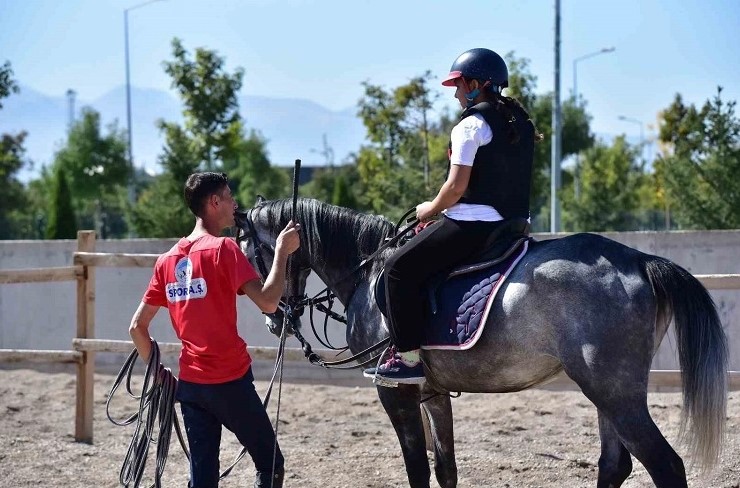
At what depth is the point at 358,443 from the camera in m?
7.79

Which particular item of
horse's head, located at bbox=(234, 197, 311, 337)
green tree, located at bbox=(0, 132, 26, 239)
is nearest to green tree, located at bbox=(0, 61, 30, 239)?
green tree, located at bbox=(0, 132, 26, 239)

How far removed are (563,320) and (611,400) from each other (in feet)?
1.33

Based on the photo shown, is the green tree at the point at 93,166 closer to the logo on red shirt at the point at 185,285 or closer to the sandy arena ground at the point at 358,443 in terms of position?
the sandy arena ground at the point at 358,443

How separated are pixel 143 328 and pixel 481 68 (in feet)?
6.74

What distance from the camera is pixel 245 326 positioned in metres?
10.7

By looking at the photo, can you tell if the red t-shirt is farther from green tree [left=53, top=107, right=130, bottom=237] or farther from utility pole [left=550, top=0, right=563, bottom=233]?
green tree [left=53, top=107, right=130, bottom=237]

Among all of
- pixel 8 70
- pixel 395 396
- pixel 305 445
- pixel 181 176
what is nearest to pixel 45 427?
pixel 305 445

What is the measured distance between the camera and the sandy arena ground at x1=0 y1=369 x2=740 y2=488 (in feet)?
21.6

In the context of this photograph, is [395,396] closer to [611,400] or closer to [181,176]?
[611,400]

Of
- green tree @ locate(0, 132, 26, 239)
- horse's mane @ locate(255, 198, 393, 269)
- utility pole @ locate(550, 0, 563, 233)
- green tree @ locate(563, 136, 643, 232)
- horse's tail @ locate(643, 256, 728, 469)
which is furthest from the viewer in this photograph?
green tree @ locate(0, 132, 26, 239)

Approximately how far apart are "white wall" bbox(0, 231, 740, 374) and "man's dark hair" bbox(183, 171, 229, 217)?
5227 millimetres

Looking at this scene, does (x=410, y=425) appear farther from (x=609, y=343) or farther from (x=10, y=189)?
(x=10, y=189)

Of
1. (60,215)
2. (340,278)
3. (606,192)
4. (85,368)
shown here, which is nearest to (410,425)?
(340,278)

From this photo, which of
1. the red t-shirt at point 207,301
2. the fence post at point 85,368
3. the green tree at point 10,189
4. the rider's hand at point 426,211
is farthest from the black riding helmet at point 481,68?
the green tree at point 10,189
